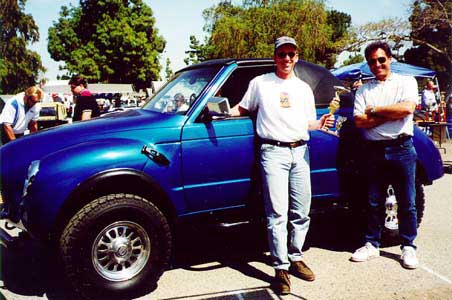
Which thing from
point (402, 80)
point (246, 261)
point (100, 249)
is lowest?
point (246, 261)

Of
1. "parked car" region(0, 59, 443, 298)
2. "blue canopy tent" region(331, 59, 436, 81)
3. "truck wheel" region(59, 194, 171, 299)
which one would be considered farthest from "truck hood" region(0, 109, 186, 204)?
"blue canopy tent" region(331, 59, 436, 81)

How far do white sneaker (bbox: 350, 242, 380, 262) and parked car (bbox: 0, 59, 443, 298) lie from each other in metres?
0.55

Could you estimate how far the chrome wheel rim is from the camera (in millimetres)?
3545

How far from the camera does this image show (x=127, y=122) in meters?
3.91

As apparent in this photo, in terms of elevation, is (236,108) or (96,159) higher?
(236,108)

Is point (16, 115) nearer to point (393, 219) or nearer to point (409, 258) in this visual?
point (393, 219)

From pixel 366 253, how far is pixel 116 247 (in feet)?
7.96

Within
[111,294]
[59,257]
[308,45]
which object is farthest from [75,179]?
[308,45]

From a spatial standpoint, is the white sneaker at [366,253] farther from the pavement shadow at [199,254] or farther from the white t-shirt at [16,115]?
the white t-shirt at [16,115]

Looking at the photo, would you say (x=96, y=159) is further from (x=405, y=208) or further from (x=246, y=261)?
(x=405, y=208)

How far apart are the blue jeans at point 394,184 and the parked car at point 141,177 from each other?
0.20 m

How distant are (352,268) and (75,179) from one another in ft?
8.65

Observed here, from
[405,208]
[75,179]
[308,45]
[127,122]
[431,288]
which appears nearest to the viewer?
[75,179]

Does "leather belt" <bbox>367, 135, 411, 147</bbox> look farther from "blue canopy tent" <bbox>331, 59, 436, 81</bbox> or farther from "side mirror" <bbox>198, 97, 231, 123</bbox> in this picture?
"blue canopy tent" <bbox>331, 59, 436, 81</bbox>
